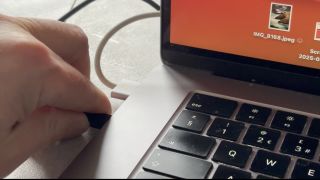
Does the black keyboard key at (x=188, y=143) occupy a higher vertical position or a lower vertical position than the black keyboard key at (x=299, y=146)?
lower

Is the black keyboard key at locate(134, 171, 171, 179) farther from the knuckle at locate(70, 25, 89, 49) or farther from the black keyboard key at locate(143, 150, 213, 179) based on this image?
the knuckle at locate(70, 25, 89, 49)

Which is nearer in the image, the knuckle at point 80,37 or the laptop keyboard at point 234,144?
the laptop keyboard at point 234,144

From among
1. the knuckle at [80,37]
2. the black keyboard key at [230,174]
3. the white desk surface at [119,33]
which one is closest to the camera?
the black keyboard key at [230,174]

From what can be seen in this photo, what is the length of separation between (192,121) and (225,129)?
3 cm

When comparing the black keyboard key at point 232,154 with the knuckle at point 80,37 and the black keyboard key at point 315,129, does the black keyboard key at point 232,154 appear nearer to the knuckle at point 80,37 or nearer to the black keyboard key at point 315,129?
the black keyboard key at point 315,129

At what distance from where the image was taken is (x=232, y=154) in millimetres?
368

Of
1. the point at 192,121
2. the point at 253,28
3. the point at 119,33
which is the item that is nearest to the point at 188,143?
the point at 192,121

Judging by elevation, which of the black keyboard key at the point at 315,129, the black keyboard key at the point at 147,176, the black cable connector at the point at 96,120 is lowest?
the black cable connector at the point at 96,120

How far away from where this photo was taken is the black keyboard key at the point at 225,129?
39 centimetres

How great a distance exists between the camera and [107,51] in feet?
2.02

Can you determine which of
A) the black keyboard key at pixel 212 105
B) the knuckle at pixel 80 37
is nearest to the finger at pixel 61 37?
the knuckle at pixel 80 37

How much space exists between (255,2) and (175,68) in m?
0.10

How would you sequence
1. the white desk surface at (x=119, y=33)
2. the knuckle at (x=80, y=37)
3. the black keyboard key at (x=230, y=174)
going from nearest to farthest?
the black keyboard key at (x=230, y=174)
the knuckle at (x=80, y=37)
the white desk surface at (x=119, y=33)

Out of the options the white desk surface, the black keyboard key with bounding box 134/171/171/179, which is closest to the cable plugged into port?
the white desk surface
